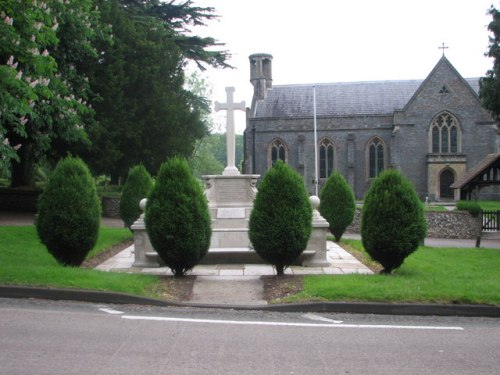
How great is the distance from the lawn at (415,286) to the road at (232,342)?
1.67ft

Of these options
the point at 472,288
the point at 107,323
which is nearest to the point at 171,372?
the point at 107,323

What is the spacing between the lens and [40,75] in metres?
14.9

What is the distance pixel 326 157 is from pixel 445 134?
33.4 ft

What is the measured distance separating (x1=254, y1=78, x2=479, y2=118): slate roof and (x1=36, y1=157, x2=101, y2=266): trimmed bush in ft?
129

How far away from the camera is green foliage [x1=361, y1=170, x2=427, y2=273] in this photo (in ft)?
36.3

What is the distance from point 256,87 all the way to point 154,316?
45.6 m

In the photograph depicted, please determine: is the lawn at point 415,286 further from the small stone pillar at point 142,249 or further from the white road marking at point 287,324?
the small stone pillar at point 142,249

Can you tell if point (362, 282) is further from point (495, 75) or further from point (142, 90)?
point (142, 90)

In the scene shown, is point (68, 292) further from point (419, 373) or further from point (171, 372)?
point (419, 373)

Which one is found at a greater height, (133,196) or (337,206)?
(133,196)

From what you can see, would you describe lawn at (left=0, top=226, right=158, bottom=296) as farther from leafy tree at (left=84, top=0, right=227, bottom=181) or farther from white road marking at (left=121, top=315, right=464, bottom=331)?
leafy tree at (left=84, top=0, right=227, bottom=181)

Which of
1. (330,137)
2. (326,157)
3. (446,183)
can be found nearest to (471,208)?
(446,183)

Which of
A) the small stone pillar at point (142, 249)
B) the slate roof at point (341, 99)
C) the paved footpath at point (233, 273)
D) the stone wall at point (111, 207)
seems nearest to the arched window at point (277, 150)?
the slate roof at point (341, 99)

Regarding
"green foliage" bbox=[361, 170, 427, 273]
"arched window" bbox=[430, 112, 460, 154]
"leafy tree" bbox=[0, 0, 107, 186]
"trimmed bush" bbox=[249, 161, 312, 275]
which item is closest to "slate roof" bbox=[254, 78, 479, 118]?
"arched window" bbox=[430, 112, 460, 154]
